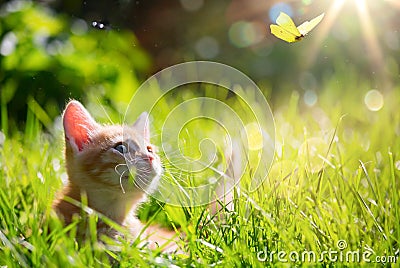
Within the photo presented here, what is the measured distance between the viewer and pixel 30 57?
2816 millimetres

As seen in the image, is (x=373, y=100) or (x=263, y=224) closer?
(x=263, y=224)

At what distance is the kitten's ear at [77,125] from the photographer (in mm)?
1325

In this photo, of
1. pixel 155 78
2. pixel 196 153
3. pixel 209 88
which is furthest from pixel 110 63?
pixel 196 153

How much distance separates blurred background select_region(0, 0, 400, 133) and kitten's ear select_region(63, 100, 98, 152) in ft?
3.55

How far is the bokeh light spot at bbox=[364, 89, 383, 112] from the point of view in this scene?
2.31 m

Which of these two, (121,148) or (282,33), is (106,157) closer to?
(121,148)

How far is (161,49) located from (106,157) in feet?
5.22

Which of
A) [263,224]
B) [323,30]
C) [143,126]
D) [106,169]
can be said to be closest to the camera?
[263,224]

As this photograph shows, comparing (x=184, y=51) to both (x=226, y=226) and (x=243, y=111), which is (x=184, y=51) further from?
(x=226, y=226)

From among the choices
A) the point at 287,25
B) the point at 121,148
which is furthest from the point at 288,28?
the point at 121,148

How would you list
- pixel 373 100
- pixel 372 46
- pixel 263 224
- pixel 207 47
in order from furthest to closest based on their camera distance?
1. pixel 207 47
2. pixel 372 46
3. pixel 373 100
4. pixel 263 224

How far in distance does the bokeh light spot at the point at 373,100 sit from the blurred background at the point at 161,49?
0.05 feet

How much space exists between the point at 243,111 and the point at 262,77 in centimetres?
82

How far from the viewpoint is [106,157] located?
1.29 metres
